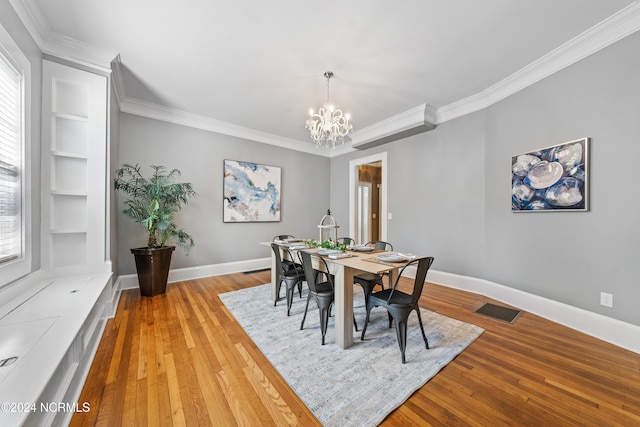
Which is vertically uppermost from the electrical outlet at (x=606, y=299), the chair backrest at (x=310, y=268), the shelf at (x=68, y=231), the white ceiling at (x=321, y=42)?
the white ceiling at (x=321, y=42)

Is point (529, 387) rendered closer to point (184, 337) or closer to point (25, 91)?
point (184, 337)

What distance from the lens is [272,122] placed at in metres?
4.30

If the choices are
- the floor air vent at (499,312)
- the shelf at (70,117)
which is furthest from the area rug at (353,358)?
the shelf at (70,117)

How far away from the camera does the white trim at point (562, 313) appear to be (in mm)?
2078

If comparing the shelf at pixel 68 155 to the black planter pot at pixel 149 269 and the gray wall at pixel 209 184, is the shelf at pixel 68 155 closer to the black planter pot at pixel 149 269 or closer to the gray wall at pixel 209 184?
the gray wall at pixel 209 184

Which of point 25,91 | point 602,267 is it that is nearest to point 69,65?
point 25,91

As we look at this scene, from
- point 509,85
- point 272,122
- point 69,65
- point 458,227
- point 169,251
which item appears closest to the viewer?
point 69,65

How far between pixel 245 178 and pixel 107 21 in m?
2.79

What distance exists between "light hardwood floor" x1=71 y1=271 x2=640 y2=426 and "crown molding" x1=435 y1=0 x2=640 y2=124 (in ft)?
9.02

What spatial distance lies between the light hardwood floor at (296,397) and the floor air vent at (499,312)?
154mm

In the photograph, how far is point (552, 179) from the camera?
2.61m

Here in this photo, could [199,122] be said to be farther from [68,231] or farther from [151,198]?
[68,231]

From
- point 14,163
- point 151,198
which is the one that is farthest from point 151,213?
point 14,163

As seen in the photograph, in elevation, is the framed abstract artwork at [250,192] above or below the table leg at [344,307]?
above
